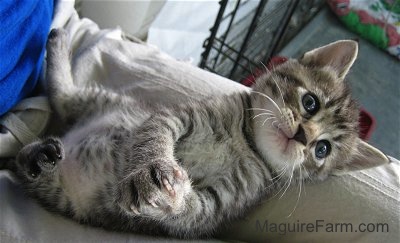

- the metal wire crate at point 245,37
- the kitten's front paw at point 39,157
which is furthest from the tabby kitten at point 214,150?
the metal wire crate at point 245,37

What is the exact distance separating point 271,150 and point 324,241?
27 centimetres

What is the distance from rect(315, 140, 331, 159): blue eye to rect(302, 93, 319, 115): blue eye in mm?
93

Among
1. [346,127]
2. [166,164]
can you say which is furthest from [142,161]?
[346,127]

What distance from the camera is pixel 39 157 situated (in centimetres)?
104

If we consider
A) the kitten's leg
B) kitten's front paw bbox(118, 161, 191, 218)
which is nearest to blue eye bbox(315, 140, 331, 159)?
kitten's front paw bbox(118, 161, 191, 218)

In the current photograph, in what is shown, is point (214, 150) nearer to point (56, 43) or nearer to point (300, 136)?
point (300, 136)

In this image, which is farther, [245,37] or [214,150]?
[245,37]

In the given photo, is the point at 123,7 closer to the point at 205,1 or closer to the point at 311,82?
the point at 205,1

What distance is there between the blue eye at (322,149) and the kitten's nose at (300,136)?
81 mm

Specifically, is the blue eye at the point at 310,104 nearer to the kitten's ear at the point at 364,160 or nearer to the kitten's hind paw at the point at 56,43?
the kitten's ear at the point at 364,160

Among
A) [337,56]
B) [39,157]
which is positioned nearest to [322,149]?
[337,56]

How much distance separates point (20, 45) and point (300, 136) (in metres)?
0.82

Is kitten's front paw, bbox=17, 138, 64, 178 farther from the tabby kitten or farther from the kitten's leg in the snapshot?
the kitten's leg

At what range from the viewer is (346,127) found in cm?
119
